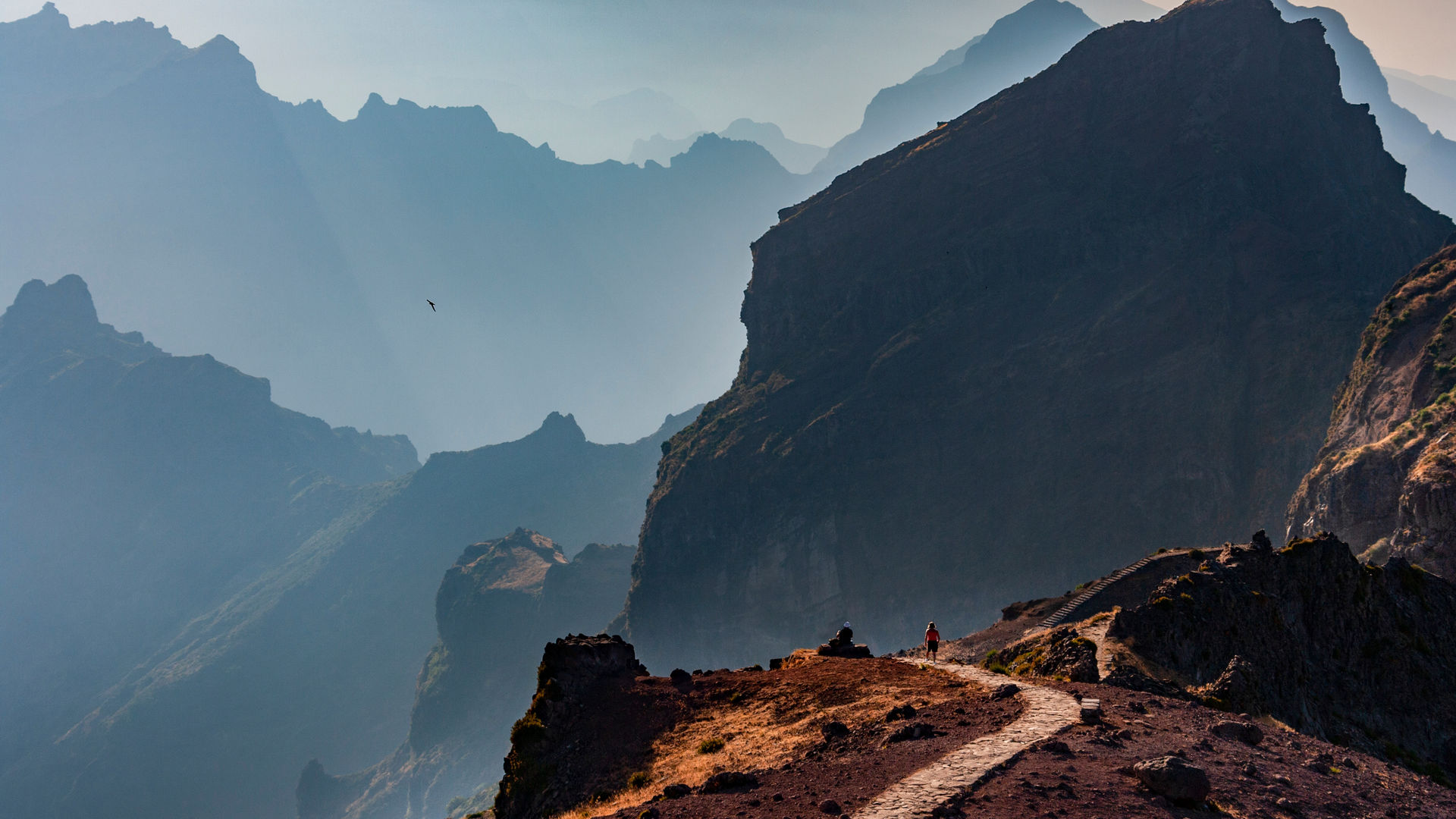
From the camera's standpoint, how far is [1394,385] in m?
90.3

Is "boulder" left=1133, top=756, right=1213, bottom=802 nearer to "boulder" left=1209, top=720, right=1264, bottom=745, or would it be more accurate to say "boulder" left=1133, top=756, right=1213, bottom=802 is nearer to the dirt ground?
the dirt ground

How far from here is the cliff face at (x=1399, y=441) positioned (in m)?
66.6

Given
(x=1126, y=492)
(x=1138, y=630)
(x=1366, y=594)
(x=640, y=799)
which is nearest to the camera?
(x=640, y=799)

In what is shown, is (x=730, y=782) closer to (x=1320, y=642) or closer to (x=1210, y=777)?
(x=1210, y=777)

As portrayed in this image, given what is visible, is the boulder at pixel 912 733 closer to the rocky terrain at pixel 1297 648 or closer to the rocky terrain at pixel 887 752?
the rocky terrain at pixel 887 752

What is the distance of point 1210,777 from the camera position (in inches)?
749

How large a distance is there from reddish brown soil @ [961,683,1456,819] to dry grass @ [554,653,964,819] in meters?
6.54

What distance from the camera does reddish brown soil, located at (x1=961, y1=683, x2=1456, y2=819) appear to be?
1709 cm

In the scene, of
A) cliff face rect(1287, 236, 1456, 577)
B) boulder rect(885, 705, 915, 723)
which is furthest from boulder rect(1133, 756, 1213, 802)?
cliff face rect(1287, 236, 1456, 577)

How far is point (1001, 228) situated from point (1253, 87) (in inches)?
2095

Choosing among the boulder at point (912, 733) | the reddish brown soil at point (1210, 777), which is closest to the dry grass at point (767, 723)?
the boulder at point (912, 733)

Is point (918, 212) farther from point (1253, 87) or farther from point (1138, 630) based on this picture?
point (1138, 630)

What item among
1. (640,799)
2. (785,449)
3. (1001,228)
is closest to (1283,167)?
(1001,228)

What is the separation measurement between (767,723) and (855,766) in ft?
24.4
